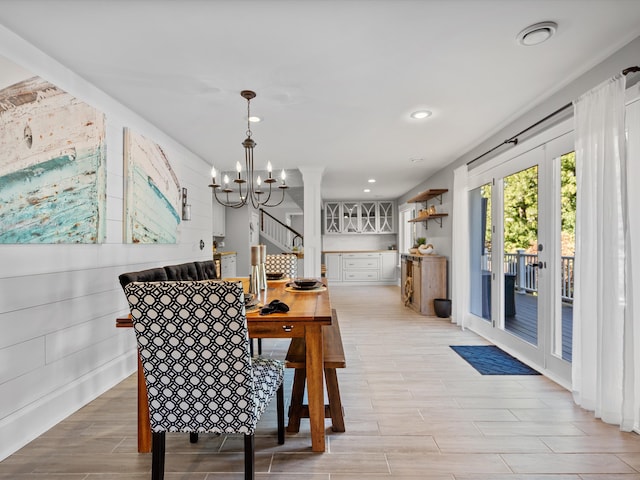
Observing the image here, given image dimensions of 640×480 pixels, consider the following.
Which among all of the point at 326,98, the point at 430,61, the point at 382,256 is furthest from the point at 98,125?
the point at 382,256

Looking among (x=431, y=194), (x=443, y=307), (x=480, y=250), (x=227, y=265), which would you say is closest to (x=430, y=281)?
(x=443, y=307)

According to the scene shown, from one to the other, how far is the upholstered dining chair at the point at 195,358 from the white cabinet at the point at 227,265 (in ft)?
17.1

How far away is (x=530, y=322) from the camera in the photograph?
10.4ft

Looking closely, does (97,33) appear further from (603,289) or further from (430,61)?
(603,289)

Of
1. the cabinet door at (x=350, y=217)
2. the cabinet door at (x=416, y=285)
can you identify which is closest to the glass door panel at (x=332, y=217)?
the cabinet door at (x=350, y=217)

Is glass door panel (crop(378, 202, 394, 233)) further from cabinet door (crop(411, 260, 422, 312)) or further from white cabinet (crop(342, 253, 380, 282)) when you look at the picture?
cabinet door (crop(411, 260, 422, 312))

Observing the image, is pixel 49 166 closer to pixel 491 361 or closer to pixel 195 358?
pixel 195 358

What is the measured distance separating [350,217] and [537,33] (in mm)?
7342

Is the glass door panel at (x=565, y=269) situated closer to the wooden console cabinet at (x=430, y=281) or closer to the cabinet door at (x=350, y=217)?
the wooden console cabinet at (x=430, y=281)

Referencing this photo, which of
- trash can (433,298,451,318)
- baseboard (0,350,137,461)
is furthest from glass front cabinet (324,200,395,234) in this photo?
baseboard (0,350,137,461)

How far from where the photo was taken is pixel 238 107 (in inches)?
112

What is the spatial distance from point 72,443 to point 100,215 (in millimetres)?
1457

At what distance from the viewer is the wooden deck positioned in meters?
2.71

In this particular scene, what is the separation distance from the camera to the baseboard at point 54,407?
181cm
